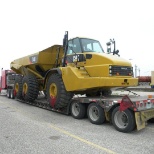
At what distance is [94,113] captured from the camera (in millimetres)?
8500

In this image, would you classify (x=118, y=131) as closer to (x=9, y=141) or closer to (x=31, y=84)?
(x=9, y=141)

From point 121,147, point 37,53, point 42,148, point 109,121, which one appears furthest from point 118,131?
point 37,53

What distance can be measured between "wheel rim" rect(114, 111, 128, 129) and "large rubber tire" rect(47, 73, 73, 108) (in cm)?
280

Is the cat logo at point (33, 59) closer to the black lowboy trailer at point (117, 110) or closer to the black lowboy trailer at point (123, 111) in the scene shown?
the black lowboy trailer at point (117, 110)

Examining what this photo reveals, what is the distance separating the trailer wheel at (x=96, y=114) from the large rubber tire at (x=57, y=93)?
4.65 ft

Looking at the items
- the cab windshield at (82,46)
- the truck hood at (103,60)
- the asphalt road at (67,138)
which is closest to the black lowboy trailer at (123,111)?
the asphalt road at (67,138)

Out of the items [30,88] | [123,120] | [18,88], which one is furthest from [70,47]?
[18,88]

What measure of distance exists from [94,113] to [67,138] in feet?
7.39

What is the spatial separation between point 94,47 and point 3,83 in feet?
44.1

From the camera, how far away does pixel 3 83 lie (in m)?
21.1

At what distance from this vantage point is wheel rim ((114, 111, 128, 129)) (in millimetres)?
7307

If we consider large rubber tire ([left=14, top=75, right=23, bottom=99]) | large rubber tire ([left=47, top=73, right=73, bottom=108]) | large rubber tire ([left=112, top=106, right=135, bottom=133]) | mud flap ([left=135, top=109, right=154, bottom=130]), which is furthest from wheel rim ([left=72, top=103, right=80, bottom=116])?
large rubber tire ([left=14, top=75, right=23, bottom=99])

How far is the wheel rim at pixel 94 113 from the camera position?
328 inches

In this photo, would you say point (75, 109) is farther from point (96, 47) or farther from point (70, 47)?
point (96, 47)
